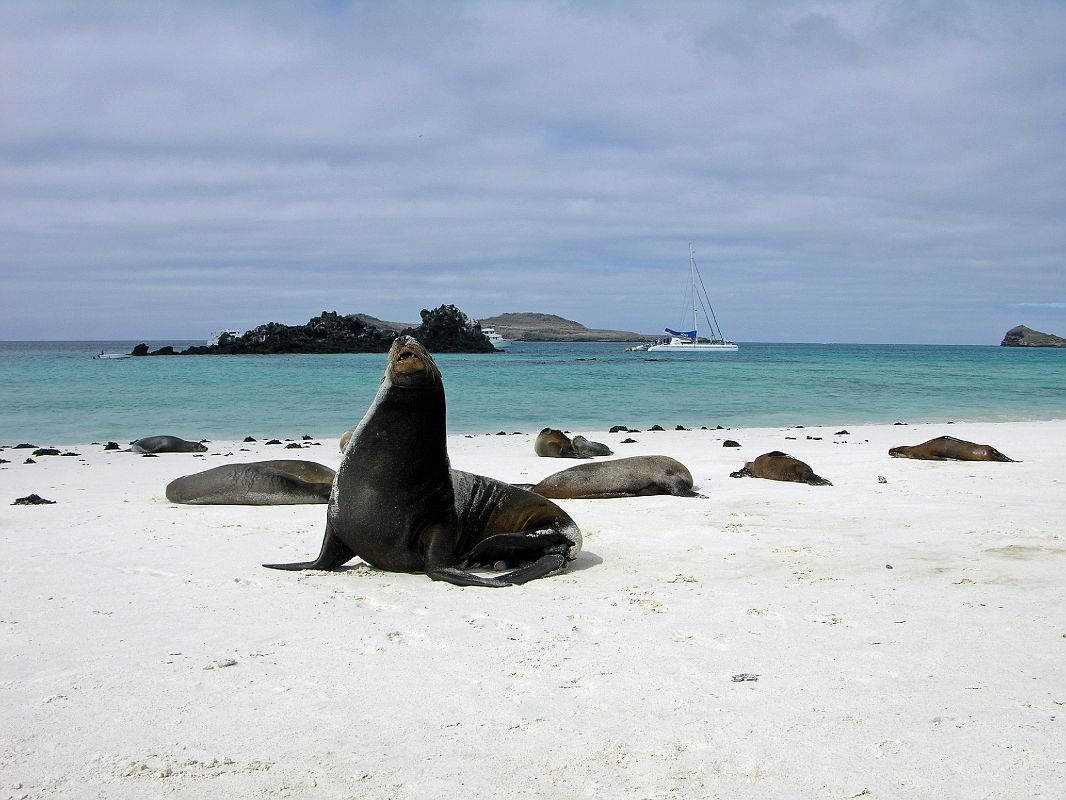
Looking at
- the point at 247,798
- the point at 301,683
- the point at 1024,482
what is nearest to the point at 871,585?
the point at 301,683

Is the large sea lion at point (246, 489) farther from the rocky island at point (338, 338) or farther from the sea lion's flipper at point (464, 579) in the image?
the rocky island at point (338, 338)

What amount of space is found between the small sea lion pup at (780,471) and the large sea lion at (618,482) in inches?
58.3

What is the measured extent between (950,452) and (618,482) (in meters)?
6.06

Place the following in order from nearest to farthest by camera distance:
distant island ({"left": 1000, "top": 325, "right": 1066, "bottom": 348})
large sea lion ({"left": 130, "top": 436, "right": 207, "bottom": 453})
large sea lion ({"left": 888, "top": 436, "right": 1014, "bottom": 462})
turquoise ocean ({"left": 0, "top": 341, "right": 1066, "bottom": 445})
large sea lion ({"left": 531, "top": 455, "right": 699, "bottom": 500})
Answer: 1. large sea lion ({"left": 531, "top": 455, "right": 699, "bottom": 500})
2. large sea lion ({"left": 888, "top": 436, "right": 1014, "bottom": 462})
3. large sea lion ({"left": 130, "top": 436, "right": 207, "bottom": 453})
4. turquoise ocean ({"left": 0, "top": 341, "right": 1066, "bottom": 445})
5. distant island ({"left": 1000, "top": 325, "right": 1066, "bottom": 348})

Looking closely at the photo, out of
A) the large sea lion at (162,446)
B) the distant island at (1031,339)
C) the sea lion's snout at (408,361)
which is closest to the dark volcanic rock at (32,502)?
the sea lion's snout at (408,361)

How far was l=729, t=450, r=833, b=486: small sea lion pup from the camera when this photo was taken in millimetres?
11031

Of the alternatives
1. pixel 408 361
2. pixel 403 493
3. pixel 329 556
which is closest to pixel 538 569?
pixel 403 493

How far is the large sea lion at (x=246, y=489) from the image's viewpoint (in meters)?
9.52

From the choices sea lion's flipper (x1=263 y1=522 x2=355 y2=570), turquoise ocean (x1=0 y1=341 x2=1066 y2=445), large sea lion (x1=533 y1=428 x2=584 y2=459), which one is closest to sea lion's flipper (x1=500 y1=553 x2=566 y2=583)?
sea lion's flipper (x1=263 y1=522 x2=355 y2=570)

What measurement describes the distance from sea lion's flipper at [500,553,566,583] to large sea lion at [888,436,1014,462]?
360 inches

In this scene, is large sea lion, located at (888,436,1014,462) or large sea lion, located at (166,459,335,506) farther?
large sea lion, located at (888,436,1014,462)

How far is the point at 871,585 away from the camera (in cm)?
548

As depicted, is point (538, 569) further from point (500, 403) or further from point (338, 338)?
point (338, 338)

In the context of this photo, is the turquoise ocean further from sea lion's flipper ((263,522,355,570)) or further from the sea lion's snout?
the sea lion's snout
